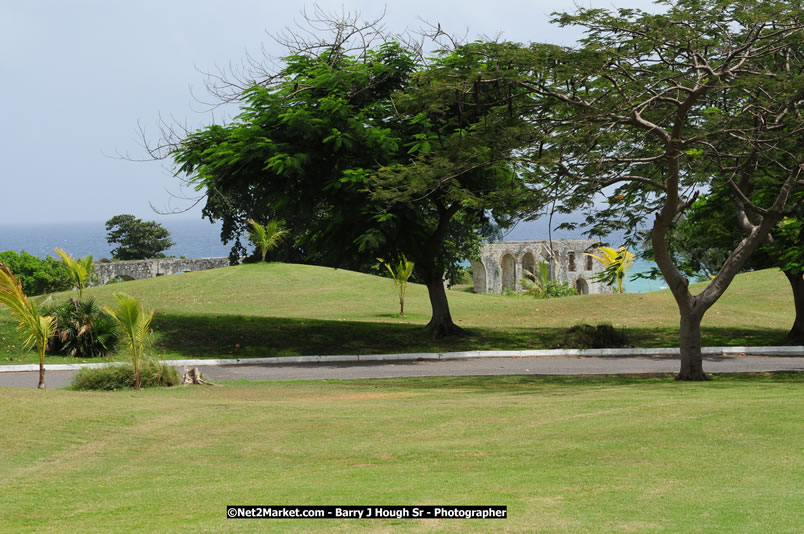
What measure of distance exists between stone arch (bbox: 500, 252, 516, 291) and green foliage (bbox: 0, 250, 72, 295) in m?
35.1

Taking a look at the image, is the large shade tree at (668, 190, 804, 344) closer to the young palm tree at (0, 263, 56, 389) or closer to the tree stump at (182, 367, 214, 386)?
the tree stump at (182, 367, 214, 386)

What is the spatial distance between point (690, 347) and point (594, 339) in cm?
629

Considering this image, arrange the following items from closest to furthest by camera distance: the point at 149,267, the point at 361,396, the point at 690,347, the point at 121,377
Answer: the point at 361,396 < the point at 121,377 < the point at 690,347 < the point at 149,267

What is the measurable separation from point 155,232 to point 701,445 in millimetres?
74174

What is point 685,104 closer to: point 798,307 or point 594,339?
point 594,339

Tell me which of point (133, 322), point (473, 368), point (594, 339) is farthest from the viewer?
point (594, 339)

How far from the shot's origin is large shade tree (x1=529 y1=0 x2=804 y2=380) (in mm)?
14008

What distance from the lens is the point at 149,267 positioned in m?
58.4

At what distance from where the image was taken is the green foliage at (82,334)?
1894 cm

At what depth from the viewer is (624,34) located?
14914mm

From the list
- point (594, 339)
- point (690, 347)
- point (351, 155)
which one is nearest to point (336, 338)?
point (351, 155)

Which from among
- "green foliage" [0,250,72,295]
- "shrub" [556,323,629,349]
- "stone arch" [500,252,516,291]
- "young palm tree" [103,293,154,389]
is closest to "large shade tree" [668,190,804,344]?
"shrub" [556,323,629,349]

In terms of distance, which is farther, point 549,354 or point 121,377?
point 549,354

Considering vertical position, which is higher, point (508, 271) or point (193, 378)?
point (508, 271)
